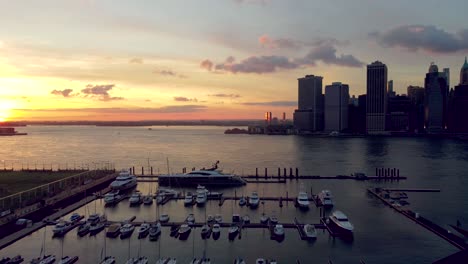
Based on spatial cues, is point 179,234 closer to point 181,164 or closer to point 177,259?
point 177,259

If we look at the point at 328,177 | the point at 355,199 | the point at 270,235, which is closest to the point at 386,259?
the point at 270,235

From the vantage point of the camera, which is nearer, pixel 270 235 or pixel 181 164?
pixel 270 235

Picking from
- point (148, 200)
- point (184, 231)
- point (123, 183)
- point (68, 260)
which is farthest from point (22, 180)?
point (184, 231)

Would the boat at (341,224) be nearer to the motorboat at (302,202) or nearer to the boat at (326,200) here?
the motorboat at (302,202)

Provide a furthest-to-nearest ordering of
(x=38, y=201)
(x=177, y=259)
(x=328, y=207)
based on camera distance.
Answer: (x=328, y=207), (x=38, y=201), (x=177, y=259)

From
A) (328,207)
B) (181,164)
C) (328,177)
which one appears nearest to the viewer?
(328,207)

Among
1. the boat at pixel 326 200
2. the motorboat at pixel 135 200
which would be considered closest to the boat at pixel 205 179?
the motorboat at pixel 135 200
